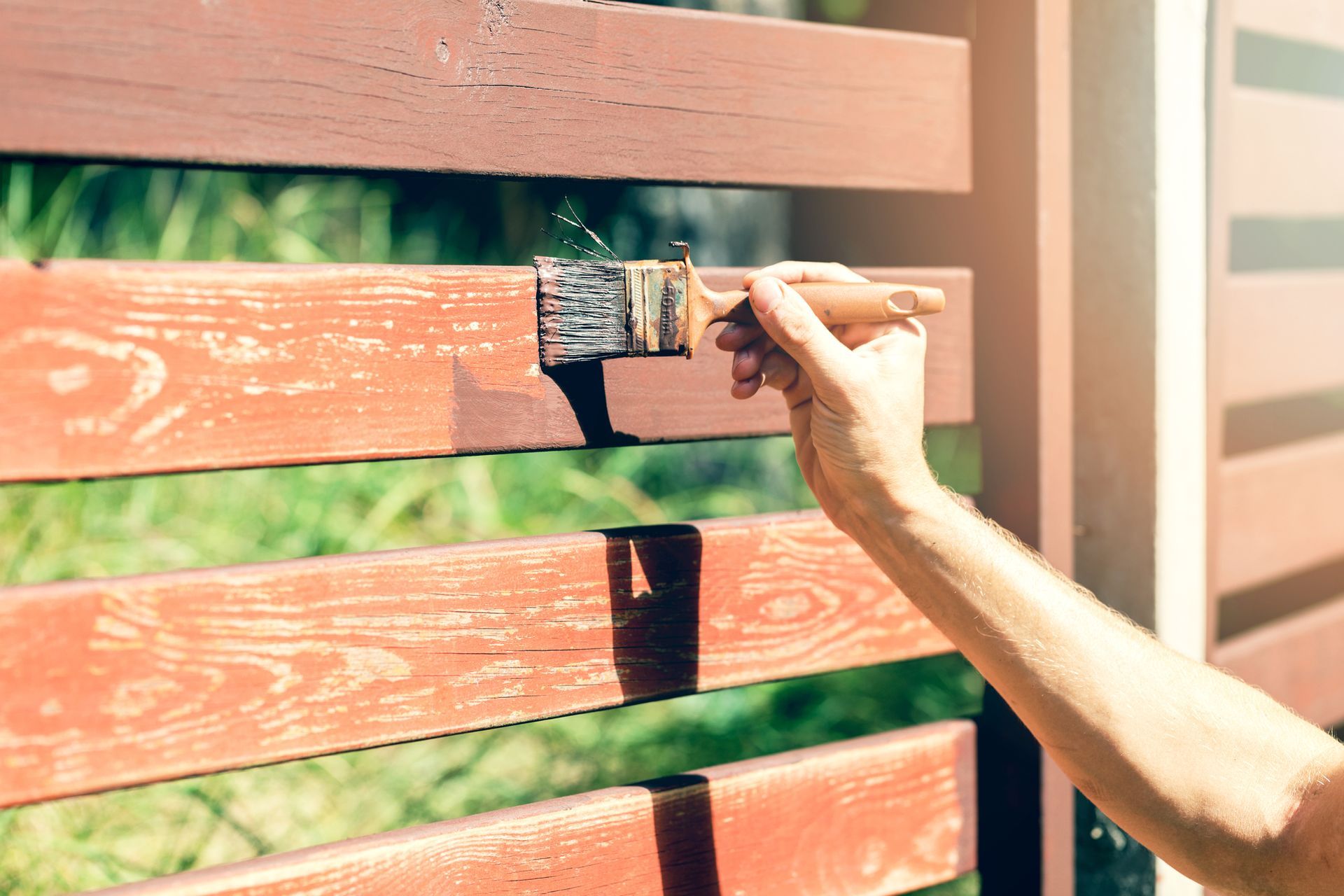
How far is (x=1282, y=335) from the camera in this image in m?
2.19

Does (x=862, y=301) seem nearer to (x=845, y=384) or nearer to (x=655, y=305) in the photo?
(x=845, y=384)

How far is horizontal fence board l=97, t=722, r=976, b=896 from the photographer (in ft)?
3.71

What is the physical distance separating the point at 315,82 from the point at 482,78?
20 cm

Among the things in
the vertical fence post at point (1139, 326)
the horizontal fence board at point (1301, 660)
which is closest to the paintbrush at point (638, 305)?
the vertical fence post at point (1139, 326)

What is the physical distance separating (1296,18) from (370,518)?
253cm

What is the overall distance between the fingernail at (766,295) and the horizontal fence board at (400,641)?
13.4 inches

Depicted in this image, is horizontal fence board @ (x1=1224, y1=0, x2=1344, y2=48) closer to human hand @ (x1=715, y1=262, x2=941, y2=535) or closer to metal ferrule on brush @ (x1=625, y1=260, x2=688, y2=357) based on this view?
→ human hand @ (x1=715, y1=262, x2=941, y2=535)

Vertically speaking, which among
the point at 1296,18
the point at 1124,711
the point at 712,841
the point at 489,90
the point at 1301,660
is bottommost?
the point at 1301,660

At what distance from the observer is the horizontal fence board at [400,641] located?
101cm

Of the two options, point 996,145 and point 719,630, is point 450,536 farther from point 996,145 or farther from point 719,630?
point 996,145

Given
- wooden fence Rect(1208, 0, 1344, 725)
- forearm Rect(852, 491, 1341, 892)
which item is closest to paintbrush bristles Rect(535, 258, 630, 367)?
forearm Rect(852, 491, 1341, 892)

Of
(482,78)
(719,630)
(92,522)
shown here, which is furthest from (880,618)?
(92,522)

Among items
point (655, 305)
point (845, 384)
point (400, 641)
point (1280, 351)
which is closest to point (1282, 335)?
point (1280, 351)

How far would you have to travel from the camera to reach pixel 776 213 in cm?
330
